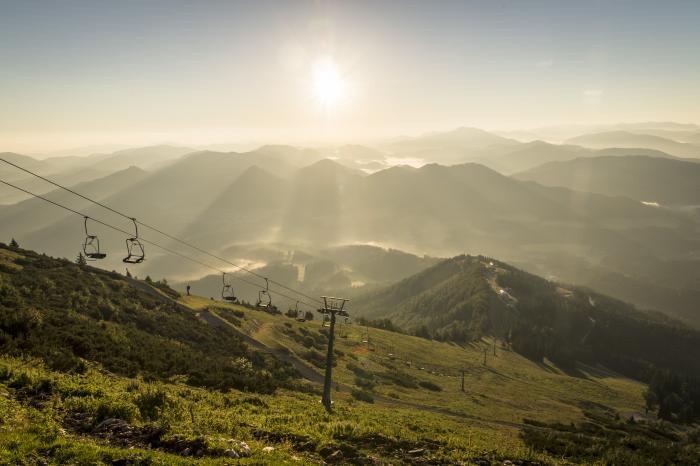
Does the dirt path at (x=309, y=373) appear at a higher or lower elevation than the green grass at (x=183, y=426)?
lower

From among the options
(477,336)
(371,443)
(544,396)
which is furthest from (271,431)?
(477,336)

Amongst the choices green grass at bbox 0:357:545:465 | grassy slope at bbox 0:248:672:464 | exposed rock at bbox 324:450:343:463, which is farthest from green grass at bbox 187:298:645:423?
exposed rock at bbox 324:450:343:463

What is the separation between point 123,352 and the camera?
3906 centimetres

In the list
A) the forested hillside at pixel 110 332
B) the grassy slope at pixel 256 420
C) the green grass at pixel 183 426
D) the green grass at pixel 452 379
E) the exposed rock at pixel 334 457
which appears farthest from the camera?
the green grass at pixel 452 379

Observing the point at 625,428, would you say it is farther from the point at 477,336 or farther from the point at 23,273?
the point at 477,336

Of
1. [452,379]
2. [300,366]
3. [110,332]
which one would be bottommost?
[452,379]

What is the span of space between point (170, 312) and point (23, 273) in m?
20.6

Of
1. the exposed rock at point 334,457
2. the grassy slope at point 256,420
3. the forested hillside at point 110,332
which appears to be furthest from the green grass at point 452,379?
the exposed rock at point 334,457

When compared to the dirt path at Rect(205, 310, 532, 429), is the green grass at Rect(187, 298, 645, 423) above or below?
below

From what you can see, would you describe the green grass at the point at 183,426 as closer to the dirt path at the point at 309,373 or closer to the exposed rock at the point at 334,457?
the exposed rock at the point at 334,457

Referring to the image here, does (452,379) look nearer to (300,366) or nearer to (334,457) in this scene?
(300,366)

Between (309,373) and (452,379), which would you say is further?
(452,379)

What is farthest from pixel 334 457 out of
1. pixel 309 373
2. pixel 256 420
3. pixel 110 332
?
pixel 309 373

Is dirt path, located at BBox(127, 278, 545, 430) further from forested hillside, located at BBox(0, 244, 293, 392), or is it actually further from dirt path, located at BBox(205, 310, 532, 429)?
forested hillside, located at BBox(0, 244, 293, 392)
